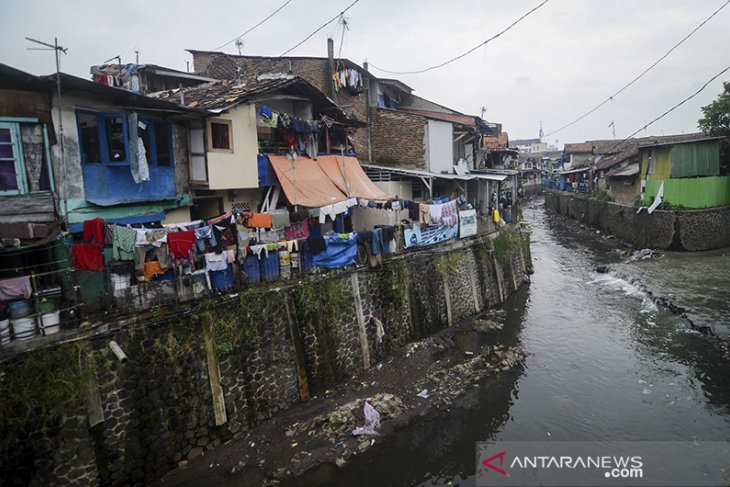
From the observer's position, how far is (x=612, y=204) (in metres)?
37.7

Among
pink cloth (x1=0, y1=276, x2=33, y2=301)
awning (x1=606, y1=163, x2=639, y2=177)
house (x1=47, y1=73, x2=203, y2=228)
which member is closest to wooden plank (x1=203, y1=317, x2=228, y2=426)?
pink cloth (x1=0, y1=276, x2=33, y2=301)

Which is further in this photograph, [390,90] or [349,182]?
[390,90]

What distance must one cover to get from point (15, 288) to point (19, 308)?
0.45 m

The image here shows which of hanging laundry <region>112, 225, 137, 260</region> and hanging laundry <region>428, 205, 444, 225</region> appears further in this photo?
hanging laundry <region>428, 205, 444, 225</region>

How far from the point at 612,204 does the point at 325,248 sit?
33148mm

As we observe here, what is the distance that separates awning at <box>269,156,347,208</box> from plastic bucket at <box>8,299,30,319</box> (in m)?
8.03

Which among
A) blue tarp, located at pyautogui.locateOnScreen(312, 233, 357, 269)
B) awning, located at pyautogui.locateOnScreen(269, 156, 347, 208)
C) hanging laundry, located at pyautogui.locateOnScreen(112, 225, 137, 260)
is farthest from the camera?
awning, located at pyautogui.locateOnScreen(269, 156, 347, 208)

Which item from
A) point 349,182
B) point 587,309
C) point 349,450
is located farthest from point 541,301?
point 349,450

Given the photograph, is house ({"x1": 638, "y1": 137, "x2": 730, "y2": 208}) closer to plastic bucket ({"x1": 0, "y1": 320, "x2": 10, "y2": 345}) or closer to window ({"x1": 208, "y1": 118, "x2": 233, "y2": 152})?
window ({"x1": 208, "y1": 118, "x2": 233, "y2": 152})

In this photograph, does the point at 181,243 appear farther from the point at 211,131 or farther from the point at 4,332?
the point at 211,131

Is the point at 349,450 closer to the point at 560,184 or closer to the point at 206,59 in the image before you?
the point at 206,59

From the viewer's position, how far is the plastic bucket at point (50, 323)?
9126 mm

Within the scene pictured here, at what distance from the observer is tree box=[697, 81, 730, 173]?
92.9ft

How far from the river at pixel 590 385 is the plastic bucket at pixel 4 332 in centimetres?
706
